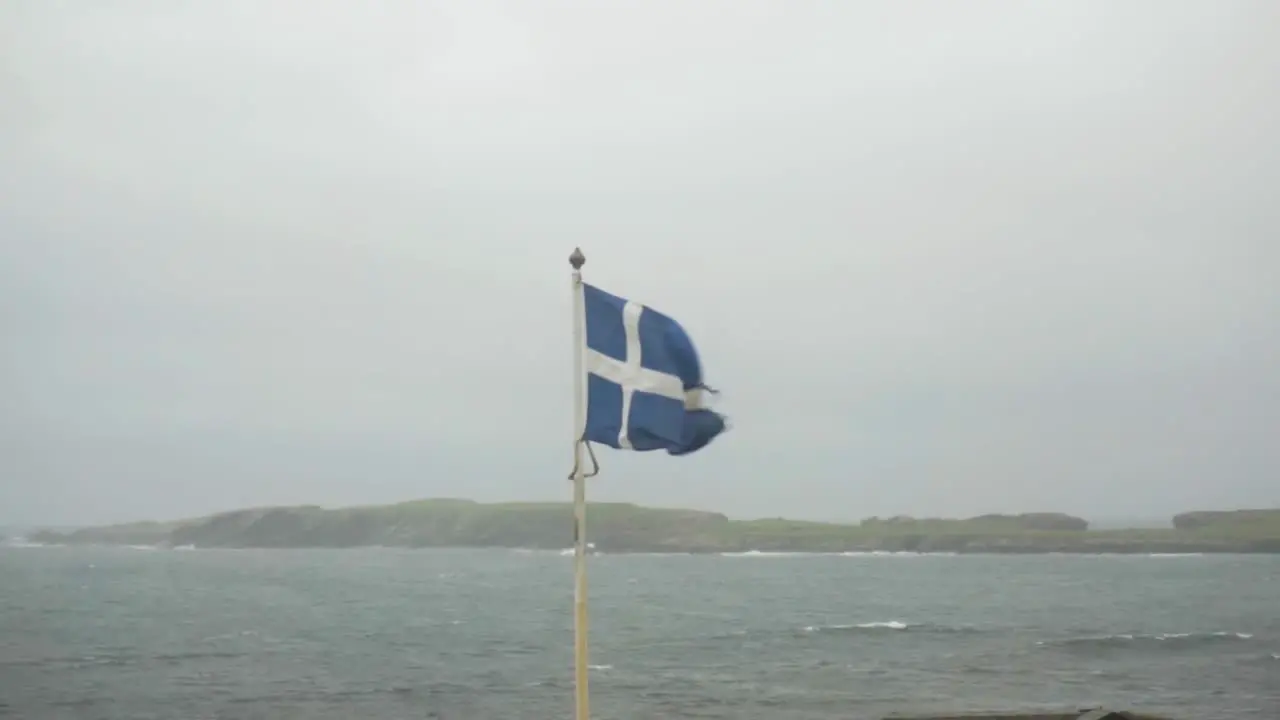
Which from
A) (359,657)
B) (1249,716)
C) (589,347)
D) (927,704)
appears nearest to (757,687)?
(927,704)

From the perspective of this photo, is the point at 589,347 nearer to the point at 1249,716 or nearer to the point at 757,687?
the point at 1249,716

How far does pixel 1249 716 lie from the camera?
32.2 meters

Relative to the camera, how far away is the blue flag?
34.7ft

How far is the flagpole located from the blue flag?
8cm

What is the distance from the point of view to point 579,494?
10.1 metres

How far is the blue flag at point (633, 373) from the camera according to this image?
10.6m

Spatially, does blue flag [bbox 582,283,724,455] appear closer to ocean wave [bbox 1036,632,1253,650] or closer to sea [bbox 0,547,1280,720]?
sea [bbox 0,547,1280,720]

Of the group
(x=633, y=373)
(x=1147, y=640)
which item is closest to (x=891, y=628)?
(x=1147, y=640)

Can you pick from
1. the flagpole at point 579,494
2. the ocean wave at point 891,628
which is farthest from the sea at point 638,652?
the flagpole at point 579,494

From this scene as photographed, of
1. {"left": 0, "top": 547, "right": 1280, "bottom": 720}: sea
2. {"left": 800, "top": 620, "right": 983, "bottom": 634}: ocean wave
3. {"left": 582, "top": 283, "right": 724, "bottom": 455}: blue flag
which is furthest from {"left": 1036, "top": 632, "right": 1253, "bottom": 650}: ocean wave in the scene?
{"left": 582, "top": 283, "right": 724, "bottom": 455}: blue flag

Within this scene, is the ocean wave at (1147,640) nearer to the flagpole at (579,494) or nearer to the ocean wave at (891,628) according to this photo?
the ocean wave at (891,628)

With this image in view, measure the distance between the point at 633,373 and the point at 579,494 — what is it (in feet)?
3.98

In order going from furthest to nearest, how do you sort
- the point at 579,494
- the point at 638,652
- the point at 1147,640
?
the point at 1147,640
the point at 638,652
the point at 579,494

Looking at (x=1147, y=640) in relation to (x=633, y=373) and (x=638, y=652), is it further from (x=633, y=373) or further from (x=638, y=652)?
(x=633, y=373)
